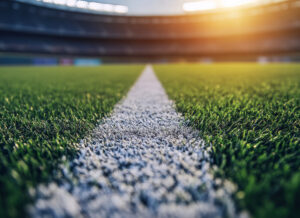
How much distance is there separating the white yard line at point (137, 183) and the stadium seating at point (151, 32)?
77.6ft

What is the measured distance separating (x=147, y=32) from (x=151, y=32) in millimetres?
529

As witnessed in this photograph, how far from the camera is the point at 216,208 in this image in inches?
15.0

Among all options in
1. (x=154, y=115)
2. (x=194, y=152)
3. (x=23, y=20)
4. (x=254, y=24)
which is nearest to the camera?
(x=194, y=152)

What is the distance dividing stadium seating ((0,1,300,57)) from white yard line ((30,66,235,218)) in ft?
77.6

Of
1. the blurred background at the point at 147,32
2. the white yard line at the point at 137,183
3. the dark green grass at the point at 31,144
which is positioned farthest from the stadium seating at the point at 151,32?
the white yard line at the point at 137,183

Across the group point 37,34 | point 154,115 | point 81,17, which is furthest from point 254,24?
point 154,115

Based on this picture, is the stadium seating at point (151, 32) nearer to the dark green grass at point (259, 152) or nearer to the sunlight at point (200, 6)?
the sunlight at point (200, 6)

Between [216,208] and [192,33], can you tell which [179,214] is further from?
[192,33]

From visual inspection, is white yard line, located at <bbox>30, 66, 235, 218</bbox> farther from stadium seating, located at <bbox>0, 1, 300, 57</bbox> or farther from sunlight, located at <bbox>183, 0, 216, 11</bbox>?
sunlight, located at <bbox>183, 0, 216, 11</bbox>

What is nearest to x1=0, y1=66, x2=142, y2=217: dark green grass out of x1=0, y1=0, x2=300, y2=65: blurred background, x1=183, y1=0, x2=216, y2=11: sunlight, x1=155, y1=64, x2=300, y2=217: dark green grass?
x1=155, y1=64, x2=300, y2=217: dark green grass

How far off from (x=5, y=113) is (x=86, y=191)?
1.06 m

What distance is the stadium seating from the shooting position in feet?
64.8

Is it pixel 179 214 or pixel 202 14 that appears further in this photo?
pixel 202 14

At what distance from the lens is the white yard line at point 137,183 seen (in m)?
0.38
